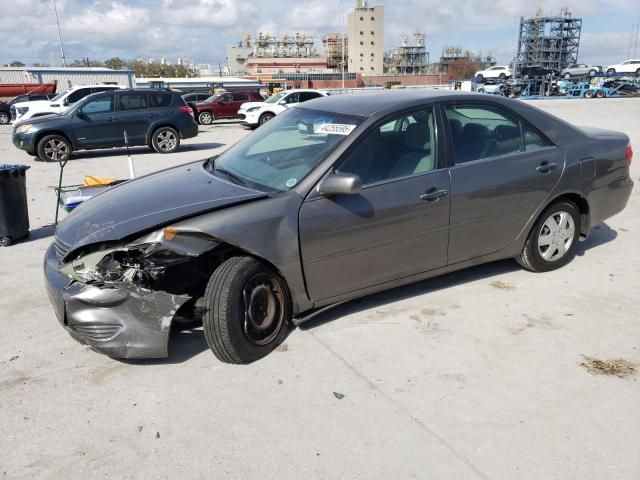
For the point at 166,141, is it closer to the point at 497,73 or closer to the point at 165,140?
the point at 165,140

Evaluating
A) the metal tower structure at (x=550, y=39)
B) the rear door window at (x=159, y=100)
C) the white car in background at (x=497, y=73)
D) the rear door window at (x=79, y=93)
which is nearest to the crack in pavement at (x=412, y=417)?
the rear door window at (x=159, y=100)

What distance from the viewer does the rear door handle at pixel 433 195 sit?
3.98 m

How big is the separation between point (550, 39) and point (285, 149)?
10156 cm

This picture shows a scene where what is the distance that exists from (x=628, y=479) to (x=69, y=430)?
2807 millimetres

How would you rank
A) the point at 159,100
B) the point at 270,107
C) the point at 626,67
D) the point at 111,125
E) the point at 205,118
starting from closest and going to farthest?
the point at 111,125 → the point at 159,100 → the point at 270,107 → the point at 205,118 → the point at 626,67

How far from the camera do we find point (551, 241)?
4.89m

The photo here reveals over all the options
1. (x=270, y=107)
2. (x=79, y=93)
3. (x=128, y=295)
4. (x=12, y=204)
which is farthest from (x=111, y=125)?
(x=128, y=295)

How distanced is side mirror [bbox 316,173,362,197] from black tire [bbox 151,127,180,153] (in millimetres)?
11906

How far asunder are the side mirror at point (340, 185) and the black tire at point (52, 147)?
1137 cm

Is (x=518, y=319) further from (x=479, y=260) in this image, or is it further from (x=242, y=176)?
(x=242, y=176)

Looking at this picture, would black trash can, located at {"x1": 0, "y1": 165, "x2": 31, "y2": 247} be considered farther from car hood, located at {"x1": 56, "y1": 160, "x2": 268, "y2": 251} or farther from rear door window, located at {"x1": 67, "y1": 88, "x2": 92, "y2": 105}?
rear door window, located at {"x1": 67, "y1": 88, "x2": 92, "y2": 105}

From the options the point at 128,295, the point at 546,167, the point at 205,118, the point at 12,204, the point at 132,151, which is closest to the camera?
the point at 128,295

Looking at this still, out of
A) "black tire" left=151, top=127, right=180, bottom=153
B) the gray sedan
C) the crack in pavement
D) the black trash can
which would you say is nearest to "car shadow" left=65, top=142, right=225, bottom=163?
"black tire" left=151, top=127, right=180, bottom=153

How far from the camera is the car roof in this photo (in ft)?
13.5
